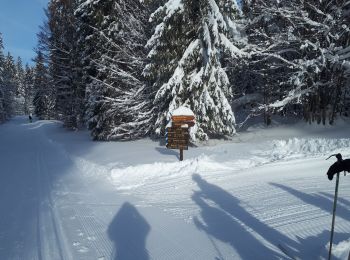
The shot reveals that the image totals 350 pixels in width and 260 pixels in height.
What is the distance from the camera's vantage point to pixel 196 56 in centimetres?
1371

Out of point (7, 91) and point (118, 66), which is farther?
point (7, 91)

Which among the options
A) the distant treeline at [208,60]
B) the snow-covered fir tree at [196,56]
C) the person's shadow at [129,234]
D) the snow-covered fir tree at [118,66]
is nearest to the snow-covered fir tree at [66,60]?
the distant treeline at [208,60]

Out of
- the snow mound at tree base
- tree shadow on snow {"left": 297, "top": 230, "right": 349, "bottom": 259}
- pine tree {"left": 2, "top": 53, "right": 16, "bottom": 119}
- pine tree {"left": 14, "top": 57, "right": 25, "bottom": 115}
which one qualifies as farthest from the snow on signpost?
pine tree {"left": 14, "top": 57, "right": 25, "bottom": 115}

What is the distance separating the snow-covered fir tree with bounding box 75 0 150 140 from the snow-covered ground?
5187mm

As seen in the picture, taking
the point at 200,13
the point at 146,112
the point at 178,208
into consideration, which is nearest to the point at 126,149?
the point at 146,112

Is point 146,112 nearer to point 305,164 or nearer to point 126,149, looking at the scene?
point 126,149

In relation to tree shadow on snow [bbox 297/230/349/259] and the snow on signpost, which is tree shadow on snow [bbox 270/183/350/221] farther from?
the snow on signpost

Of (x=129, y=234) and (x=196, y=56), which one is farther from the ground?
(x=196, y=56)

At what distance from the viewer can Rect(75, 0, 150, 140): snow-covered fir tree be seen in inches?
680

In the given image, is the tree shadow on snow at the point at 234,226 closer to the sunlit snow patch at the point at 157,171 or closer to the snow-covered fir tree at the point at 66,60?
the sunlit snow patch at the point at 157,171

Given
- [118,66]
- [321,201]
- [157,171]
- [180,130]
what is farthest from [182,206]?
[118,66]

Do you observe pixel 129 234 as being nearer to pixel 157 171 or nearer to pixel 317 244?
pixel 317 244

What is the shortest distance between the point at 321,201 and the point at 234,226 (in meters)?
1.81

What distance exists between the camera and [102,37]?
18141mm
